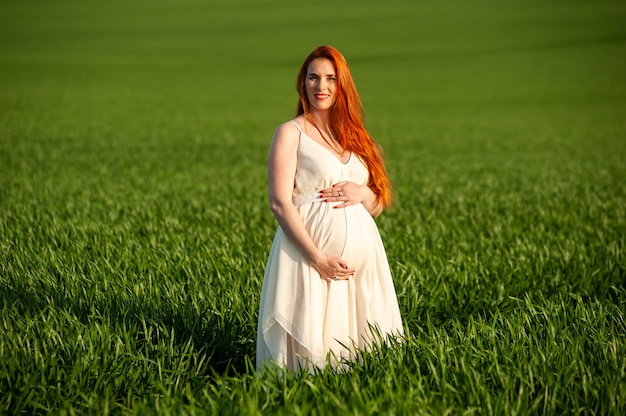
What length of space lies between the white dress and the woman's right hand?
0.05 m

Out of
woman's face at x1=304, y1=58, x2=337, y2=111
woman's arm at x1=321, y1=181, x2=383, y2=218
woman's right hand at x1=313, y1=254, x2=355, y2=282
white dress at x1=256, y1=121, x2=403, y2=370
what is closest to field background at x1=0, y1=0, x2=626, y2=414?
white dress at x1=256, y1=121, x2=403, y2=370

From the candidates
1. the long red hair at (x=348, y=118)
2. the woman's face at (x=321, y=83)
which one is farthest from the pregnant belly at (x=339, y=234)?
the woman's face at (x=321, y=83)

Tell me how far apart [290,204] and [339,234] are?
12.5 inches

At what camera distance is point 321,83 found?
3732mm

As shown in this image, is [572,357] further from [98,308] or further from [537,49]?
[537,49]

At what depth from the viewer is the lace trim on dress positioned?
375cm

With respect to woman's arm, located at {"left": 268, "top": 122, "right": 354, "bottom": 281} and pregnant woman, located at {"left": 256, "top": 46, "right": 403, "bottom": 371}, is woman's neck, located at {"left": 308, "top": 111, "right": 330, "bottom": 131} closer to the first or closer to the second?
pregnant woman, located at {"left": 256, "top": 46, "right": 403, "bottom": 371}

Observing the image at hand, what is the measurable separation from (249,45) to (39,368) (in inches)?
2322

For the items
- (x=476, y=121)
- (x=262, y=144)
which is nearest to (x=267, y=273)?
(x=262, y=144)

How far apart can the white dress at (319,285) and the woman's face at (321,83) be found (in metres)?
0.21

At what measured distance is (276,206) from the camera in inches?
144

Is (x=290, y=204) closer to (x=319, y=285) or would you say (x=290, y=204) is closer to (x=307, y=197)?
(x=307, y=197)

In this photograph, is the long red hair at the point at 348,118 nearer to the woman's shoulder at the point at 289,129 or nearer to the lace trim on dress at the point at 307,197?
the woman's shoulder at the point at 289,129

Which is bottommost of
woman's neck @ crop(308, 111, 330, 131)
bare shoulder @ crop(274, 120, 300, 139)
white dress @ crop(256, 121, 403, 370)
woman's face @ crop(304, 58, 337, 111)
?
white dress @ crop(256, 121, 403, 370)
